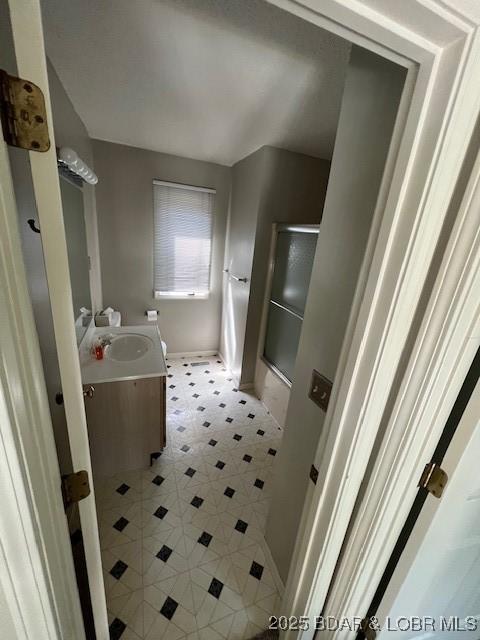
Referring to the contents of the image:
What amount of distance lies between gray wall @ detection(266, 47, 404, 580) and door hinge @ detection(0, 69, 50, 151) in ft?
2.59

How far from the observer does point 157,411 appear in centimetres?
176

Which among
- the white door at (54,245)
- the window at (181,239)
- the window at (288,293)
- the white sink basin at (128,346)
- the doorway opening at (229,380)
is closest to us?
the white door at (54,245)

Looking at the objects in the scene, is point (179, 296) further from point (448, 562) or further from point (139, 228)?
point (448, 562)

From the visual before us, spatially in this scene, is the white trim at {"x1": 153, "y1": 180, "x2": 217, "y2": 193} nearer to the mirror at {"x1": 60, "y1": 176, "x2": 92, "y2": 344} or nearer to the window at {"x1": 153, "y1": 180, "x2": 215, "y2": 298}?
the window at {"x1": 153, "y1": 180, "x2": 215, "y2": 298}

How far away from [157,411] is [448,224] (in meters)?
1.79

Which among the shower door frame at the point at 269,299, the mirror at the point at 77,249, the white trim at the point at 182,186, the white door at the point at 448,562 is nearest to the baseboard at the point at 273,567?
the white door at the point at 448,562

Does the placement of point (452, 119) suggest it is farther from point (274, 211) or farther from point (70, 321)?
point (274, 211)

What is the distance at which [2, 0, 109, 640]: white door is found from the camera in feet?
1.16

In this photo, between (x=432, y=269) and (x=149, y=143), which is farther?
(x=149, y=143)

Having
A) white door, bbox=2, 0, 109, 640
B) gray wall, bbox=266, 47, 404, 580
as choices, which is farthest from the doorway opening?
white door, bbox=2, 0, 109, 640

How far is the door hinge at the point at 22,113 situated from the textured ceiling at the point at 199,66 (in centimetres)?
100

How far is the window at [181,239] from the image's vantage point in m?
2.76

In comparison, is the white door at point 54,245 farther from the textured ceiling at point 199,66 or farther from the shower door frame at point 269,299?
the shower door frame at point 269,299

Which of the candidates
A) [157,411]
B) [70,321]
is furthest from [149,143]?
[70,321]
